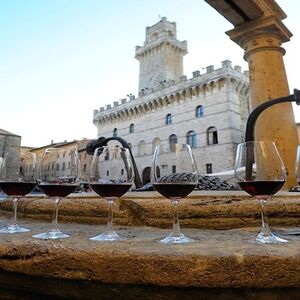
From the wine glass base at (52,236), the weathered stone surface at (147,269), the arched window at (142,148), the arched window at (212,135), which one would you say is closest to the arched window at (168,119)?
the arched window at (142,148)

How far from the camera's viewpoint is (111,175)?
1.04m

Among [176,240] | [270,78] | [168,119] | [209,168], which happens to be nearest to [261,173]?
[176,240]

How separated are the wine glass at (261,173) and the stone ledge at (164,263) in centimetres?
16

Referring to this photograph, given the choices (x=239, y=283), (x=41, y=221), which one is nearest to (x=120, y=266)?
(x=239, y=283)

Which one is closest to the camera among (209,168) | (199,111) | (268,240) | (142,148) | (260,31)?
(268,240)

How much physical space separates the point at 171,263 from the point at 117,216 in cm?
Answer: 69

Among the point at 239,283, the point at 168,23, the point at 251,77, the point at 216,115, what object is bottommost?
the point at 239,283

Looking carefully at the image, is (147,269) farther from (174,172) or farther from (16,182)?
(16,182)

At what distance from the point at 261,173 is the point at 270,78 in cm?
290

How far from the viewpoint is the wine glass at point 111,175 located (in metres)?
0.98

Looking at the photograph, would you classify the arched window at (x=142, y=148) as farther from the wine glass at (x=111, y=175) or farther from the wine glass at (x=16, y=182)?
the wine glass at (x=111, y=175)

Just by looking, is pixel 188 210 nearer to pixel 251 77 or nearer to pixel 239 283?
pixel 239 283

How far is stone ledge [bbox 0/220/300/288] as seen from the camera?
61cm

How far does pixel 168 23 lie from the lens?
2748 cm
